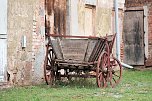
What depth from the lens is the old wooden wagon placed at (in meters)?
11.1

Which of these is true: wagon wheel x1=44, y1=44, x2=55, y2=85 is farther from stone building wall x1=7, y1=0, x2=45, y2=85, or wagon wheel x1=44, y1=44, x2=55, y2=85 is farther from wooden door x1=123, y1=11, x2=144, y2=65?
wooden door x1=123, y1=11, x2=144, y2=65

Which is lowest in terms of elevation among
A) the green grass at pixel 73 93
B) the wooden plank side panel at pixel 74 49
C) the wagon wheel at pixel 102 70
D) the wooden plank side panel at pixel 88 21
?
the green grass at pixel 73 93

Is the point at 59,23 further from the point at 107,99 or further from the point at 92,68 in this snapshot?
the point at 107,99

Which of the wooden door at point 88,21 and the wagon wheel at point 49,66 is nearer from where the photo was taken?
the wagon wheel at point 49,66

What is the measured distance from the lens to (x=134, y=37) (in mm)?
20172

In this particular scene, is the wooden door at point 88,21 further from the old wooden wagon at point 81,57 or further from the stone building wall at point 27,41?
the old wooden wagon at point 81,57

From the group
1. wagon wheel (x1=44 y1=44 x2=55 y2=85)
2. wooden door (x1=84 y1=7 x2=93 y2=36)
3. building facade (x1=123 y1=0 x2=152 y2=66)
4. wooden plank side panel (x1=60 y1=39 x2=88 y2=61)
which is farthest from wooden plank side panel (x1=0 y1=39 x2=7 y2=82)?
building facade (x1=123 y1=0 x2=152 y2=66)

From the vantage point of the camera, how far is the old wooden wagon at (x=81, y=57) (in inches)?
436

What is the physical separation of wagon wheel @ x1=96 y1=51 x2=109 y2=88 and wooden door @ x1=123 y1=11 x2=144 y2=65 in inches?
347

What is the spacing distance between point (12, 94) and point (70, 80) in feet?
8.73

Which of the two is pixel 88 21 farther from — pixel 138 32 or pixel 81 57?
pixel 138 32

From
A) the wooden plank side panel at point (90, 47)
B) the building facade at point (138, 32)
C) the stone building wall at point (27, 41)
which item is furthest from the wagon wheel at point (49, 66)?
the building facade at point (138, 32)

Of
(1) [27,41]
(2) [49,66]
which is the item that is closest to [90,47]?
(2) [49,66]

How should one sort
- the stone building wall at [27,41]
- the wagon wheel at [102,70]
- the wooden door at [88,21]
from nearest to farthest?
the wagon wheel at [102,70] < the stone building wall at [27,41] < the wooden door at [88,21]
